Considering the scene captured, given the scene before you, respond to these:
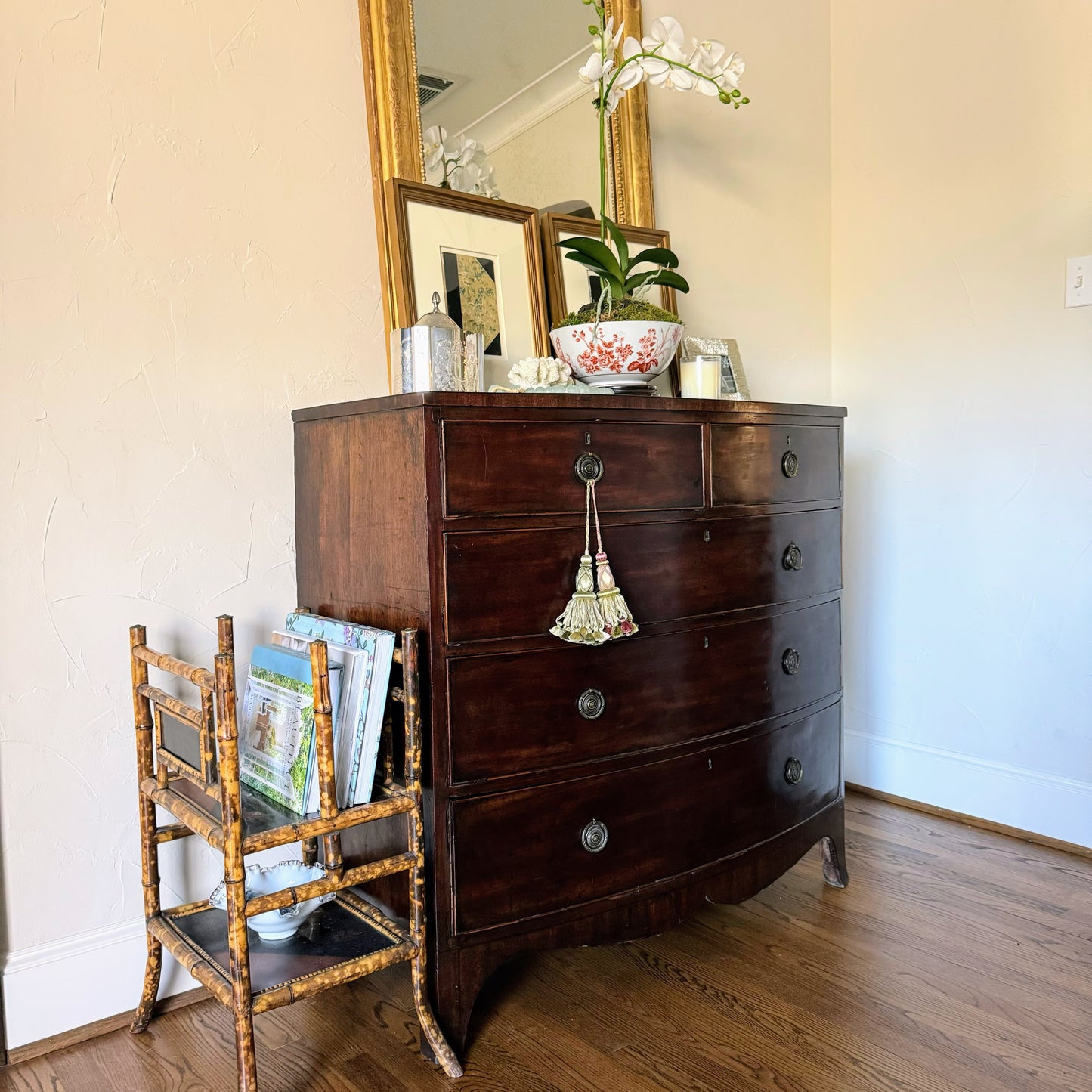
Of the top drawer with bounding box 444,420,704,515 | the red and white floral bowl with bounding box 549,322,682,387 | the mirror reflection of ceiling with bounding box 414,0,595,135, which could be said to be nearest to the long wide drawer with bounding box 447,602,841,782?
the top drawer with bounding box 444,420,704,515

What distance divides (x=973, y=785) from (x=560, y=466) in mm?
1593

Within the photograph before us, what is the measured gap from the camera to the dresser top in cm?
138

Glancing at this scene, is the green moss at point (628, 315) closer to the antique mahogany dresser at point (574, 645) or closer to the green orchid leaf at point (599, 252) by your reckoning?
the green orchid leaf at point (599, 252)

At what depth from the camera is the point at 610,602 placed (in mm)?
1482

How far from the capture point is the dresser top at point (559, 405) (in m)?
1.38

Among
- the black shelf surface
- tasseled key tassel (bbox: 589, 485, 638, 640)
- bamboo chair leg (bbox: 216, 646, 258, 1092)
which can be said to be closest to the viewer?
bamboo chair leg (bbox: 216, 646, 258, 1092)

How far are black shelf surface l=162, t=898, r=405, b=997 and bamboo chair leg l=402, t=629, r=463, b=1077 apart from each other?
5 centimetres

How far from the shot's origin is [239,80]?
1662 millimetres

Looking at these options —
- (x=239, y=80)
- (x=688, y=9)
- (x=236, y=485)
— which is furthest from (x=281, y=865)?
(x=688, y=9)

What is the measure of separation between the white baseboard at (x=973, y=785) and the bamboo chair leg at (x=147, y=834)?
188 cm

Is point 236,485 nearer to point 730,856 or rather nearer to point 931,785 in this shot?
point 730,856

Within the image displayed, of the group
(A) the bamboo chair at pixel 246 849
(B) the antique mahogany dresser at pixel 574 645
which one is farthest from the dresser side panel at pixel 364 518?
(A) the bamboo chair at pixel 246 849

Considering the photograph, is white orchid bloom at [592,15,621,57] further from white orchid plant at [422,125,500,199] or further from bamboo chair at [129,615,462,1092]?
bamboo chair at [129,615,462,1092]

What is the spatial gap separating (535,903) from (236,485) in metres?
0.87
